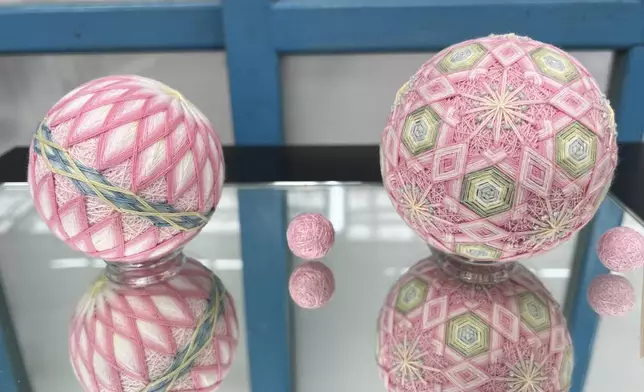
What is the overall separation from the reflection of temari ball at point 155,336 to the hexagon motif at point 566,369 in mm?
269

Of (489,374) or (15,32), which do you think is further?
(15,32)

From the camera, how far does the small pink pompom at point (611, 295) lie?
0.54m

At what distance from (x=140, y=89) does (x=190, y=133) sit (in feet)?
0.18

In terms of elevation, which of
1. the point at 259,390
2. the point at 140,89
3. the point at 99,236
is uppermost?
the point at 140,89

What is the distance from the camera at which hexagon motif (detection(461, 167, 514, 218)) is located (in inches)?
16.9

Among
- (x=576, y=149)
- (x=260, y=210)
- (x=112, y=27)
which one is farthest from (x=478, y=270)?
(x=112, y=27)

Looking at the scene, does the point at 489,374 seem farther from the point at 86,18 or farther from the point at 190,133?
the point at 86,18

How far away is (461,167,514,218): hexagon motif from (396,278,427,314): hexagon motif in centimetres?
13

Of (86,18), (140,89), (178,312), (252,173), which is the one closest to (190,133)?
(140,89)

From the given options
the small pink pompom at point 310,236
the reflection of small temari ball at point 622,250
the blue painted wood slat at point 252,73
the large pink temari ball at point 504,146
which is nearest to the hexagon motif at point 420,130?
the large pink temari ball at point 504,146

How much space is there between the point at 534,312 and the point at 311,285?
0.67ft

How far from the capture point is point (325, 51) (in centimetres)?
78

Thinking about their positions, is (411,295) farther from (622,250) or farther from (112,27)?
(112,27)

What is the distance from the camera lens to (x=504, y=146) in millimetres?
422
